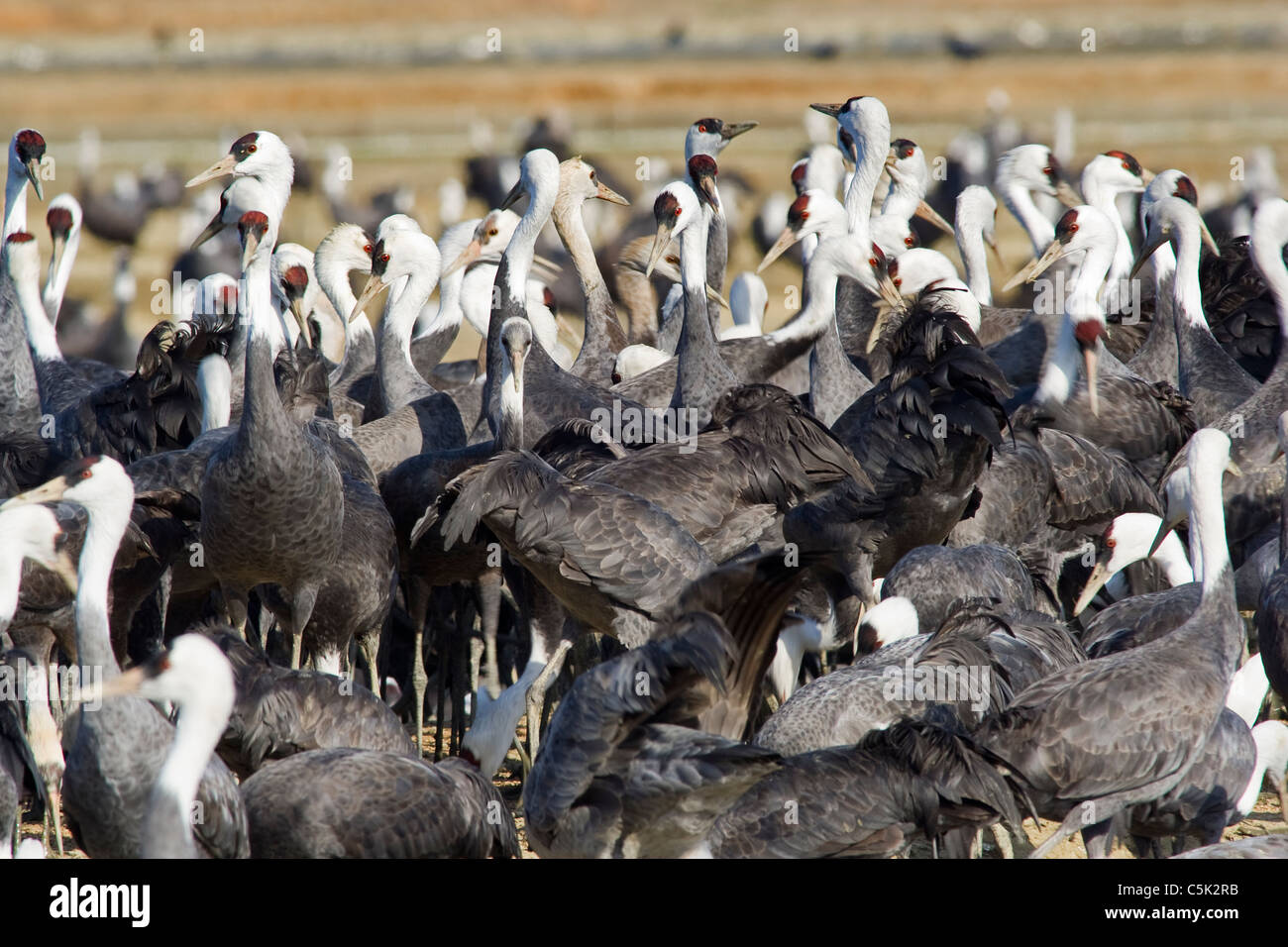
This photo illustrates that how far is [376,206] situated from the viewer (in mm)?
22734

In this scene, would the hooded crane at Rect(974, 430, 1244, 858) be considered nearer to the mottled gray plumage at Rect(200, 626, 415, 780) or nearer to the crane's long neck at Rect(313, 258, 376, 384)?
the mottled gray plumage at Rect(200, 626, 415, 780)

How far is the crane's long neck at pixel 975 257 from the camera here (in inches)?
400

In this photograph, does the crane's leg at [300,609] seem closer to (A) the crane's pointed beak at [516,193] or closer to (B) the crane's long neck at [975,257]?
(A) the crane's pointed beak at [516,193]

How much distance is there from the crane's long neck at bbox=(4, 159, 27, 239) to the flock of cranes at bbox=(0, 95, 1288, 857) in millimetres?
30

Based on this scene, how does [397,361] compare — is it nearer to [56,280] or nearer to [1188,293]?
[56,280]

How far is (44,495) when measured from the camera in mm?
4773

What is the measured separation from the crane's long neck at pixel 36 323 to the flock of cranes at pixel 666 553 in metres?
0.02

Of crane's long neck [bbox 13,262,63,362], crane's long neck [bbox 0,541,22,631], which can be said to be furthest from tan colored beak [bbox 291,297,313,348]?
crane's long neck [bbox 0,541,22,631]

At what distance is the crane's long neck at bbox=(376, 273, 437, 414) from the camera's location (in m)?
8.36

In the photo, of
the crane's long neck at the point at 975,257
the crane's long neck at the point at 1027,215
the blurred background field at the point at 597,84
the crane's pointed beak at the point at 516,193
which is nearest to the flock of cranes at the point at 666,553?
the crane's pointed beak at the point at 516,193

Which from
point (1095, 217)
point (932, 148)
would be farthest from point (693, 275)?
point (932, 148)

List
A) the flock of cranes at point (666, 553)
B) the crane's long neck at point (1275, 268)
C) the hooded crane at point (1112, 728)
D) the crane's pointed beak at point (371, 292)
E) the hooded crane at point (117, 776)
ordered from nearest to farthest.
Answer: the hooded crane at point (117, 776) → the flock of cranes at point (666, 553) → the hooded crane at point (1112, 728) → the crane's long neck at point (1275, 268) → the crane's pointed beak at point (371, 292)

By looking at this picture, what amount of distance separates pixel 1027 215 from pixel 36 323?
5.31 m
